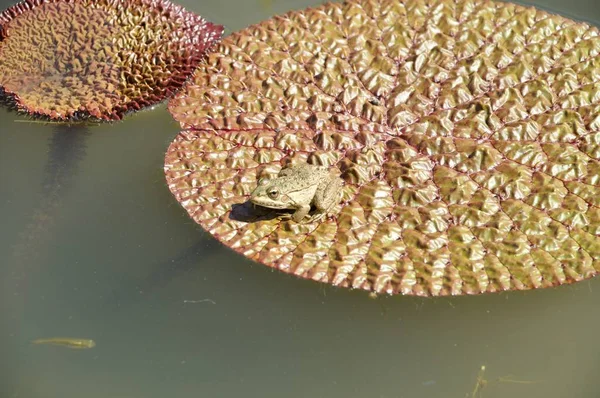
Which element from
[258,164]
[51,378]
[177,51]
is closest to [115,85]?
[177,51]

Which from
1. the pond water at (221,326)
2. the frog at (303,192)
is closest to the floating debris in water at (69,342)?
the pond water at (221,326)

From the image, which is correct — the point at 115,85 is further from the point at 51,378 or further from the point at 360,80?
the point at 51,378

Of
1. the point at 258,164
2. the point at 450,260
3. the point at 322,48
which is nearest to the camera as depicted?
the point at 450,260

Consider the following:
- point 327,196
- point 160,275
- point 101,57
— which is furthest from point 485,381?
point 101,57

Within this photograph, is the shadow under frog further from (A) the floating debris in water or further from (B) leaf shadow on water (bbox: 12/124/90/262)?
(B) leaf shadow on water (bbox: 12/124/90/262)

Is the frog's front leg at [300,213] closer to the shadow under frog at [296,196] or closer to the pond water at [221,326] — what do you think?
the shadow under frog at [296,196]

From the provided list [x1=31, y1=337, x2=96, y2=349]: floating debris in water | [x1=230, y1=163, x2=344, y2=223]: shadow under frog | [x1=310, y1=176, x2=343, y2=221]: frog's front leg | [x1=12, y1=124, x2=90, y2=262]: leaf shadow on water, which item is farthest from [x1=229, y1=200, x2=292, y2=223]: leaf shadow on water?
[x1=12, y1=124, x2=90, y2=262]: leaf shadow on water
